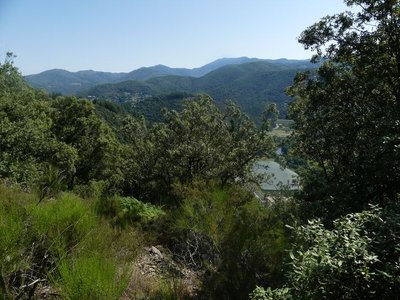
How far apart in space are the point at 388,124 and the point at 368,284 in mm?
4250

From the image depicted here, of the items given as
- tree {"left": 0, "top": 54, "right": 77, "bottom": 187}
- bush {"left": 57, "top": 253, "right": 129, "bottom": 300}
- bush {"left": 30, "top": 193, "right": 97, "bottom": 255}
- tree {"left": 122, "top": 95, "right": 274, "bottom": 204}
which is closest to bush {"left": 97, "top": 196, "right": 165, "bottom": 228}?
tree {"left": 0, "top": 54, "right": 77, "bottom": 187}

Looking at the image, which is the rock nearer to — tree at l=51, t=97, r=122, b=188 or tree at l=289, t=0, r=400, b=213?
tree at l=289, t=0, r=400, b=213

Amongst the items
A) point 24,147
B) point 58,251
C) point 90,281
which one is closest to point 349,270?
point 90,281

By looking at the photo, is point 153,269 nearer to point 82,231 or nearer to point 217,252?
point 217,252

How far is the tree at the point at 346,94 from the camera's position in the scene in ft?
23.4

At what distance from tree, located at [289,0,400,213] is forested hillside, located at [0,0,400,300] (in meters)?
0.03

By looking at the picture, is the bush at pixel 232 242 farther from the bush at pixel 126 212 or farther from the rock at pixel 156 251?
the bush at pixel 126 212

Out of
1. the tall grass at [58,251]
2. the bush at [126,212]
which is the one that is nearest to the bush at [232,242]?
the bush at [126,212]

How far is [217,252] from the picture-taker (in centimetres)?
574

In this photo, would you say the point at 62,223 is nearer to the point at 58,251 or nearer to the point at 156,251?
the point at 58,251

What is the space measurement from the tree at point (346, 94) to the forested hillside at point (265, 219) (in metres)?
0.03

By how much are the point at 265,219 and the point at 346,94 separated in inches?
159

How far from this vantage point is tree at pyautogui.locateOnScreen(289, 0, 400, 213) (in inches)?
281

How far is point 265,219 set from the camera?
19.4ft
